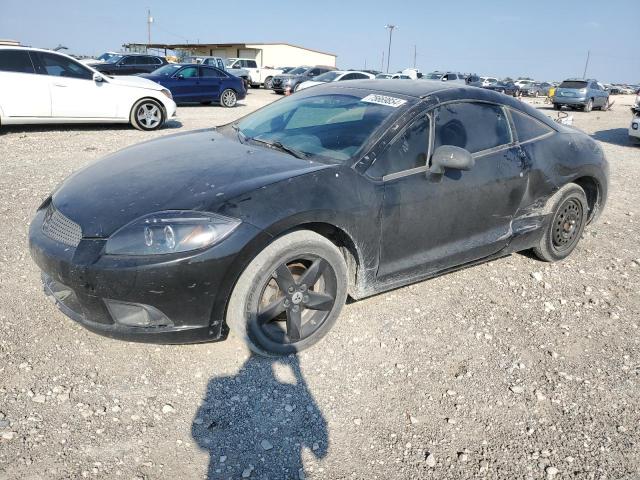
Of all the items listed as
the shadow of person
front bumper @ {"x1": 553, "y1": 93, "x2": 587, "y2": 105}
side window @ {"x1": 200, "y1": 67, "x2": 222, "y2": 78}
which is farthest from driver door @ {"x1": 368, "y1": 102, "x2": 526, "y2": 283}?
front bumper @ {"x1": 553, "y1": 93, "x2": 587, "y2": 105}

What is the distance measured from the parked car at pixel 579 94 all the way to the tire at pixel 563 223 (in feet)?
73.5

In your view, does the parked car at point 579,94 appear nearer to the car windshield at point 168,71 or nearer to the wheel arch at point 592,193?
the car windshield at point 168,71

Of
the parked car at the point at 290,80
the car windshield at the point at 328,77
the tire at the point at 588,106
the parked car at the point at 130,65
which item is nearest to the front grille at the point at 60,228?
the parked car at the point at 130,65

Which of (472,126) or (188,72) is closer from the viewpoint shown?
(472,126)

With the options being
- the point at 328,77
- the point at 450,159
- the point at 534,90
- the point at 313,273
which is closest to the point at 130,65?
the point at 328,77

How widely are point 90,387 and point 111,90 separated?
28.6ft

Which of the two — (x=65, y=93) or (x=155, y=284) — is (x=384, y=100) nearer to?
(x=155, y=284)

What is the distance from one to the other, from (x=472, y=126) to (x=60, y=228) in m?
2.78

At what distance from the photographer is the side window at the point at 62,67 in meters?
9.16

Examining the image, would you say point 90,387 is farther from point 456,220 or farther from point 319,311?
point 456,220

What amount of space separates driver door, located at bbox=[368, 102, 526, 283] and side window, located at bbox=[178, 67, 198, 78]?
14.4m

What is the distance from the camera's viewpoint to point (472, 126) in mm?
3717

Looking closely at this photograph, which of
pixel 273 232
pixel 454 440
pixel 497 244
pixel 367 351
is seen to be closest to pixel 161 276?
pixel 273 232

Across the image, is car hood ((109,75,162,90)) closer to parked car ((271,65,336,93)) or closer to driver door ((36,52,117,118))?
Answer: driver door ((36,52,117,118))
